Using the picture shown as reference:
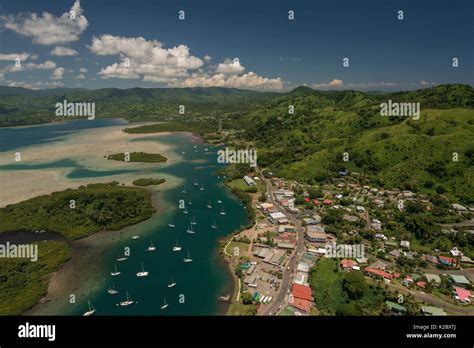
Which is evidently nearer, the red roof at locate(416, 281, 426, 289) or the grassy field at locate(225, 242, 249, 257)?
the red roof at locate(416, 281, 426, 289)

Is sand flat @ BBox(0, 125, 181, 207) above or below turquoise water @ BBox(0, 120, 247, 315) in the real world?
above

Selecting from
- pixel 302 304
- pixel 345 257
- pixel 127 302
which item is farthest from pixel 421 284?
pixel 127 302

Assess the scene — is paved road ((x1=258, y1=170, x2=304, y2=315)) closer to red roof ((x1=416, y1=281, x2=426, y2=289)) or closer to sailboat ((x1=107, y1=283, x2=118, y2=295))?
red roof ((x1=416, y1=281, x2=426, y2=289))

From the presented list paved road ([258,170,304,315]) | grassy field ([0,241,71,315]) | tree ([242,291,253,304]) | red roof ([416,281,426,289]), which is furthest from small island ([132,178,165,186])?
red roof ([416,281,426,289])

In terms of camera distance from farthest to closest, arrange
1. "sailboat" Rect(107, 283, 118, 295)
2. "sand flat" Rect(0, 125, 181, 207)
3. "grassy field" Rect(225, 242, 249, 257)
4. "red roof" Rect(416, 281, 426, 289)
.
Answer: "sand flat" Rect(0, 125, 181, 207), "grassy field" Rect(225, 242, 249, 257), "sailboat" Rect(107, 283, 118, 295), "red roof" Rect(416, 281, 426, 289)

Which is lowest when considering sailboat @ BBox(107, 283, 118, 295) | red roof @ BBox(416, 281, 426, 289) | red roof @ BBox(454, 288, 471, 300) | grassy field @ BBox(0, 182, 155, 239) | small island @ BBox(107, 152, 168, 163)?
sailboat @ BBox(107, 283, 118, 295)
